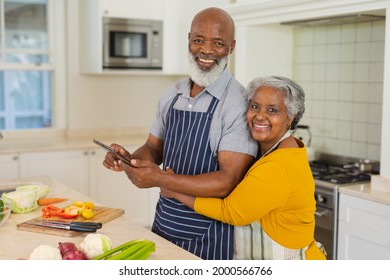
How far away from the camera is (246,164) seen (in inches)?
76.2

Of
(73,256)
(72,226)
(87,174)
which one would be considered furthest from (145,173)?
(87,174)

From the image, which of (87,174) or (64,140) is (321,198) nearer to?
(87,174)

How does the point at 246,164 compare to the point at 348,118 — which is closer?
the point at 246,164

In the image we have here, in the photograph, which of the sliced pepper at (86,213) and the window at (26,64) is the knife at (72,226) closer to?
the sliced pepper at (86,213)

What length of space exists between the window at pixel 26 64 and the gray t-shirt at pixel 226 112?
2795mm

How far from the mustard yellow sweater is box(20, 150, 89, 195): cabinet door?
7.85 feet

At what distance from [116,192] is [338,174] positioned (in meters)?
1.87

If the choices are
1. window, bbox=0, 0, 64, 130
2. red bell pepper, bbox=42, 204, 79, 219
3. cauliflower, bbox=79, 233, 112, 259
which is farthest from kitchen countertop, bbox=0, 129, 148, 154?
cauliflower, bbox=79, 233, 112, 259

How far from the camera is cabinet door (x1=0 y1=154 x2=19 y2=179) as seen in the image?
12.7 feet

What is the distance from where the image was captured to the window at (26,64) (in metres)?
4.41

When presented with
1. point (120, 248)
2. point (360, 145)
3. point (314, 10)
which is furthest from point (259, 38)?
point (120, 248)

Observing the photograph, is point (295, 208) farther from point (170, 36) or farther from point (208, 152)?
point (170, 36)

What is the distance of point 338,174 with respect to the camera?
326 cm
